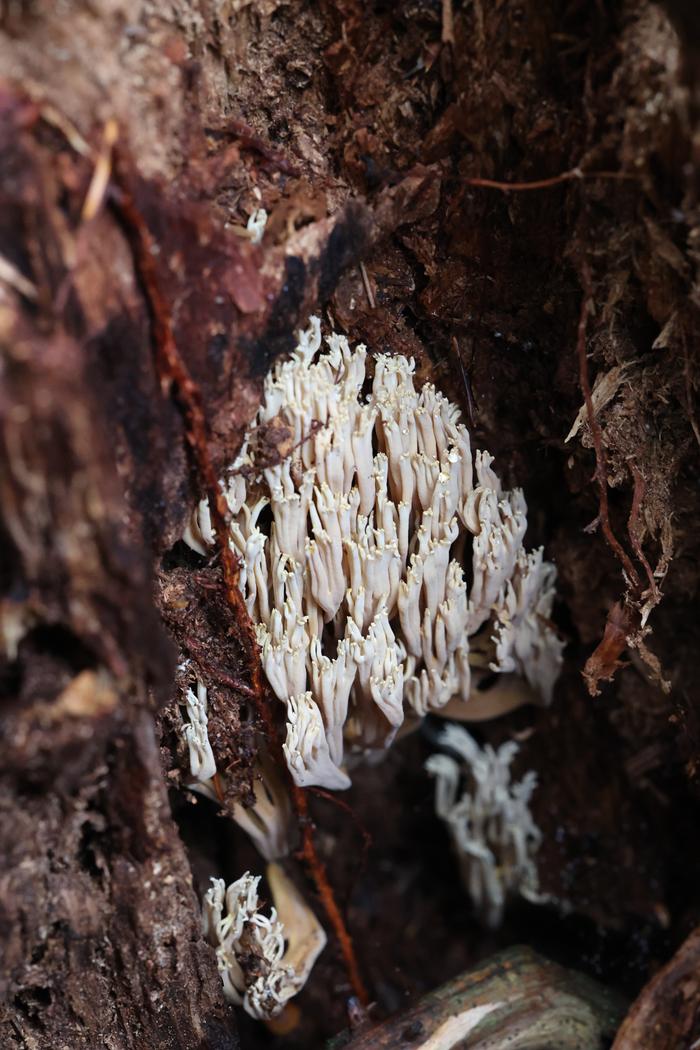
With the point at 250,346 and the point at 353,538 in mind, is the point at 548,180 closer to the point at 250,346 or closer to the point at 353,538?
the point at 250,346

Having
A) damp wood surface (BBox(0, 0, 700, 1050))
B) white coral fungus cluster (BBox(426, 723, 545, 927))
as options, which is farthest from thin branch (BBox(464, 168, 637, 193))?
white coral fungus cluster (BBox(426, 723, 545, 927))

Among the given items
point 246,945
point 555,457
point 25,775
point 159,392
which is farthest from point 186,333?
point 246,945

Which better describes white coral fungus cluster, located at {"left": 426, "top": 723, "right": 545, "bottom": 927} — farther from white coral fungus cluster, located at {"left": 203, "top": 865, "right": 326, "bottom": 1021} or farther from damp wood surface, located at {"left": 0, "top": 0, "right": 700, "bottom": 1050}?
white coral fungus cluster, located at {"left": 203, "top": 865, "right": 326, "bottom": 1021}

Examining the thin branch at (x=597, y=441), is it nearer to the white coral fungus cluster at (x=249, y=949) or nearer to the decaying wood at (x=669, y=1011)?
the decaying wood at (x=669, y=1011)

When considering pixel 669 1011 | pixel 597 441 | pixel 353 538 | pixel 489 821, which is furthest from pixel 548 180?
pixel 489 821

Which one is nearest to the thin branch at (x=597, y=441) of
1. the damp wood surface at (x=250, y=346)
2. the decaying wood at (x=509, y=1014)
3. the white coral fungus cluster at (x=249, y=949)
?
the damp wood surface at (x=250, y=346)
